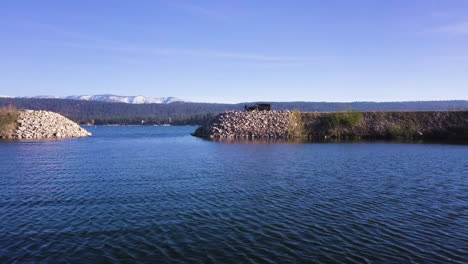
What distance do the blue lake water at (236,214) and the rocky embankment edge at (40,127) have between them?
43.0m

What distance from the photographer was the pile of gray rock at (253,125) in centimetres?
6975

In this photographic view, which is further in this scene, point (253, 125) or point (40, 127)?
point (253, 125)

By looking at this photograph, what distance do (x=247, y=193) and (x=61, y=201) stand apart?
33.3 feet

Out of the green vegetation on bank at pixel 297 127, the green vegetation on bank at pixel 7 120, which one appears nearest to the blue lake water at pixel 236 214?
the green vegetation on bank at pixel 297 127

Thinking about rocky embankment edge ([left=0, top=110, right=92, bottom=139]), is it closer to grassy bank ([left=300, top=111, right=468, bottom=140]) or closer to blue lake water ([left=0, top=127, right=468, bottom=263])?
blue lake water ([left=0, top=127, right=468, bottom=263])

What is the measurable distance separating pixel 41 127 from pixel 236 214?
6734 centimetres

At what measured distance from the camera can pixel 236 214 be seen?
53.7 ft

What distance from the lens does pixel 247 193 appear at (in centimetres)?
2064

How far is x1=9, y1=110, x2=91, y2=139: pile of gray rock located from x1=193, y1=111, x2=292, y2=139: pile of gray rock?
3078 centimetres

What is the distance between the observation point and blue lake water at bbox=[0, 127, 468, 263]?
11906 millimetres

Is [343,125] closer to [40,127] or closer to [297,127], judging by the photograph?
[297,127]

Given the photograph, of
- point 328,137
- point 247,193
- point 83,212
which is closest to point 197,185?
point 247,193

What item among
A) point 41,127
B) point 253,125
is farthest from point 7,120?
point 253,125

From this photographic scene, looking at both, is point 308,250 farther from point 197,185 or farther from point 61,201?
point 61,201
